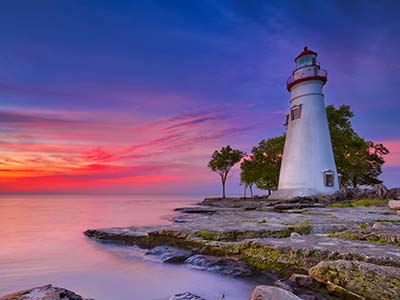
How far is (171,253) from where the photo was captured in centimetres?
595

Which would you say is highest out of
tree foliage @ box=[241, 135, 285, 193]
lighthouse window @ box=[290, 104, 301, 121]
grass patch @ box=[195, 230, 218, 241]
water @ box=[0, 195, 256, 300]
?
lighthouse window @ box=[290, 104, 301, 121]

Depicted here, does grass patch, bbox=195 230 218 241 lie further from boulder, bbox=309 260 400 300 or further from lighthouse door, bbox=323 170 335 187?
lighthouse door, bbox=323 170 335 187

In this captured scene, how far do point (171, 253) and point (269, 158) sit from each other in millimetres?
34763

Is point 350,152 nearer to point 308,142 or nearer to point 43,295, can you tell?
point 308,142

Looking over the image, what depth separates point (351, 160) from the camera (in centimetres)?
3131

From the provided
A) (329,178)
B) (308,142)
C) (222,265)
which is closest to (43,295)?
(222,265)

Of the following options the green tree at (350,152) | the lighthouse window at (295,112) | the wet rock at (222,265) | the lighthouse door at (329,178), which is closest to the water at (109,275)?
the wet rock at (222,265)

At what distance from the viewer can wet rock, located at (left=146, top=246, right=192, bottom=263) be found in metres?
5.60

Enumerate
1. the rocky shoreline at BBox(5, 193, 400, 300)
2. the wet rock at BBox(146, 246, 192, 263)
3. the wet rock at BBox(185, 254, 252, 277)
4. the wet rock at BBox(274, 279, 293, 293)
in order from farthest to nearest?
the wet rock at BBox(146, 246, 192, 263) < the wet rock at BBox(185, 254, 252, 277) < the wet rock at BBox(274, 279, 293, 293) < the rocky shoreline at BBox(5, 193, 400, 300)

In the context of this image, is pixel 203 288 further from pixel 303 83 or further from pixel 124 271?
pixel 303 83

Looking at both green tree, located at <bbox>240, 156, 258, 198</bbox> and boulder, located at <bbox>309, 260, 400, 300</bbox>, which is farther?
green tree, located at <bbox>240, 156, 258, 198</bbox>

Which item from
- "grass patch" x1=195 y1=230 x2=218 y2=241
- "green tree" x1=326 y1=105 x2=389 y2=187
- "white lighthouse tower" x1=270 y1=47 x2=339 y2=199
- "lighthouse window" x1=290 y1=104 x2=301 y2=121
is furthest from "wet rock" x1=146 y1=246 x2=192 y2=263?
"green tree" x1=326 y1=105 x2=389 y2=187

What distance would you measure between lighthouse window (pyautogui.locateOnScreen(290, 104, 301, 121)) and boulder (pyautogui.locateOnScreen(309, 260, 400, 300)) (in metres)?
24.1

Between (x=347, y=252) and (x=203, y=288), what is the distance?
2.32m
